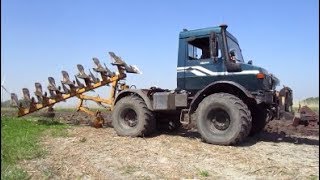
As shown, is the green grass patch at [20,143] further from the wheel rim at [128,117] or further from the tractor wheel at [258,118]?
the tractor wheel at [258,118]

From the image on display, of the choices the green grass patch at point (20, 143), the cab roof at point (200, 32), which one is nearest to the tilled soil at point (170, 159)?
the green grass patch at point (20, 143)

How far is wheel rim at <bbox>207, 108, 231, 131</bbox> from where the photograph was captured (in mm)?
9508

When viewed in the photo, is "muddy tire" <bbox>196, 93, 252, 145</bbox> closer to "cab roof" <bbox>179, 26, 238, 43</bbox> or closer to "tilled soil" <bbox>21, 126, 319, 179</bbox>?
"tilled soil" <bbox>21, 126, 319, 179</bbox>

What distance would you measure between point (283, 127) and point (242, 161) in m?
6.31

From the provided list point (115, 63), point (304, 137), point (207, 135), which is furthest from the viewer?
point (115, 63)

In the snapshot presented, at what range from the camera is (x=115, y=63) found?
12797 mm

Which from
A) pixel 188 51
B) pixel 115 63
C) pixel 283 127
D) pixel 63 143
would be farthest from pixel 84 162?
pixel 283 127

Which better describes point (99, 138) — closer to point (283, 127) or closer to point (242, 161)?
point (242, 161)

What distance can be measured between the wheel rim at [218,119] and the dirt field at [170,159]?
1.71ft

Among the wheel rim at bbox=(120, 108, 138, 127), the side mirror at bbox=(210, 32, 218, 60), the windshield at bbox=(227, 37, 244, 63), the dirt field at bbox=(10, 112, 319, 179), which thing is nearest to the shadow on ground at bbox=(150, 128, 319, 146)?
the dirt field at bbox=(10, 112, 319, 179)

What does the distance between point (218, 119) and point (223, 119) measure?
4.6 inches

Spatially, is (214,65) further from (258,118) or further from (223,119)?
(258,118)

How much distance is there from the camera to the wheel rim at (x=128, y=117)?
37.1 feet

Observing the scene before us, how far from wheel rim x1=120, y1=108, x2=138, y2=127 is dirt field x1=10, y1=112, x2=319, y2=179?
895 millimetres
